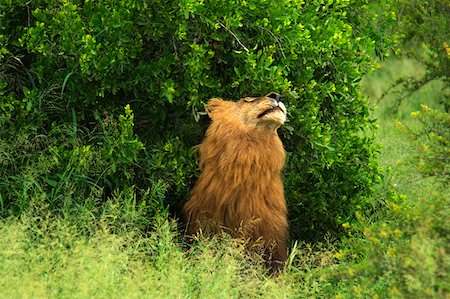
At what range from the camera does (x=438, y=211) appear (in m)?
5.38

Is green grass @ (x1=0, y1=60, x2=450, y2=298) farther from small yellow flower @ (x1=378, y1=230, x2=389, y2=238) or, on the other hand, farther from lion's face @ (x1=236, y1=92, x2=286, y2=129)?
lion's face @ (x1=236, y1=92, x2=286, y2=129)

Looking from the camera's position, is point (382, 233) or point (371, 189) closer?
point (382, 233)

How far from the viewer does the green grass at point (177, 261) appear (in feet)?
17.2

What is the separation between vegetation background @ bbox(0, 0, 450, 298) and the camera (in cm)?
583

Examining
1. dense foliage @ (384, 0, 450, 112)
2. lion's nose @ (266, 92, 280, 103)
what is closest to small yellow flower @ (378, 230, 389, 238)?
lion's nose @ (266, 92, 280, 103)

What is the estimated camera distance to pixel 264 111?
21.6 feet

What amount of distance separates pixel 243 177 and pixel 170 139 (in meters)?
0.65

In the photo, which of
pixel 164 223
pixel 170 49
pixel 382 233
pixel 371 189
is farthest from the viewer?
pixel 371 189

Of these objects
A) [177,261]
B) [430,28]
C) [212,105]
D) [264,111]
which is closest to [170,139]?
[212,105]

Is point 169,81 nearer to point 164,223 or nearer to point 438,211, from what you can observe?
point 164,223

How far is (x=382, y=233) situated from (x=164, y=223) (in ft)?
5.34

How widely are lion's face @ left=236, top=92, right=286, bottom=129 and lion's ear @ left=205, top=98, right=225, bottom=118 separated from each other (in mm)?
171

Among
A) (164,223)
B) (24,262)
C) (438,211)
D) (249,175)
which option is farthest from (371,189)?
(24,262)

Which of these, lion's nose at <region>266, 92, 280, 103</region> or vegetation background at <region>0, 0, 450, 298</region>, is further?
lion's nose at <region>266, 92, 280, 103</region>
